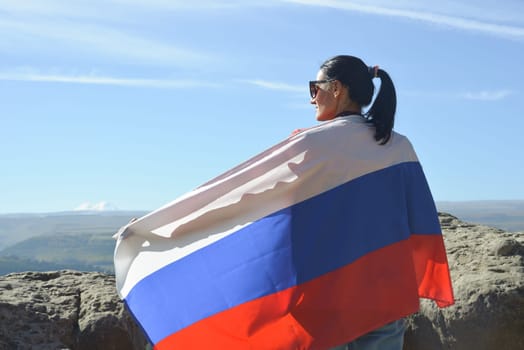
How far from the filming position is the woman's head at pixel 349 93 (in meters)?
4.05

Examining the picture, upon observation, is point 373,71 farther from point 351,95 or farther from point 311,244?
point 311,244

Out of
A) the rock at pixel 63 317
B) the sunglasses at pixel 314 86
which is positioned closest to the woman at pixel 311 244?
the sunglasses at pixel 314 86

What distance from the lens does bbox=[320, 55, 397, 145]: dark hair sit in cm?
404

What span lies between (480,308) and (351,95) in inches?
70.2

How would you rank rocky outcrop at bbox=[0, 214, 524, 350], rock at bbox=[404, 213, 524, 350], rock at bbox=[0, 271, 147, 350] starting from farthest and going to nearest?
rock at bbox=[404, 213, 524, 350]
rocky outcrop at bbox=[0, 214, 524, 350]
rock at bbox=[0, 271, 147, 350]

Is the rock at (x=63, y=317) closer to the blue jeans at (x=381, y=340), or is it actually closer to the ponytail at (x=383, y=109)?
the blue jeans at (x=381, y=340)

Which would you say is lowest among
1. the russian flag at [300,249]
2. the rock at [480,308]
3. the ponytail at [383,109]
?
the rock at [480,308]

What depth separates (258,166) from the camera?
4.04 m

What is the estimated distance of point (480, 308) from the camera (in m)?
4.97

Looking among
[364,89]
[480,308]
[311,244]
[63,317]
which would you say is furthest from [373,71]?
[63,317]

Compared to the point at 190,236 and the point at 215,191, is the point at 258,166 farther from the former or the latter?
the point at 190,236

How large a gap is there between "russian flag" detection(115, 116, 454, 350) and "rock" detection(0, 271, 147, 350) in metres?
0.68

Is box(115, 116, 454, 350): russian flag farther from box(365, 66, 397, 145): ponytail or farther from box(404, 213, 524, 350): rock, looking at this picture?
box(404, 213, 524, 350): rock

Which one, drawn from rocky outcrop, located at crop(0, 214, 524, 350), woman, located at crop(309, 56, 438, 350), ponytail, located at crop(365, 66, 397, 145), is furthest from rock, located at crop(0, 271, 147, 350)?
ponytail, located at crop(365, 66, 397, 145)
